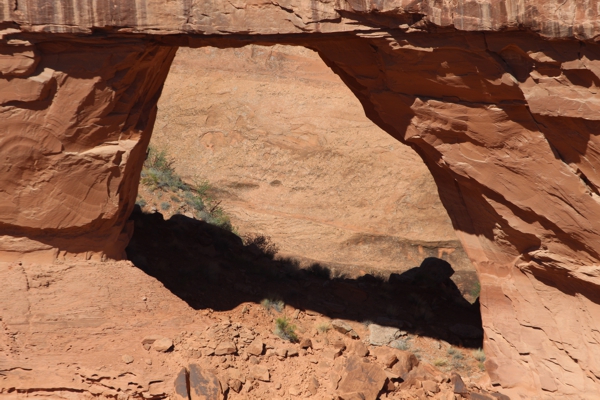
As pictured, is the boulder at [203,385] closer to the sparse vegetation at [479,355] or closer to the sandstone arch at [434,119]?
A: the sandstone arch at [434,119]

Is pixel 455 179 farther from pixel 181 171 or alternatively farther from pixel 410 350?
pixel 181 171

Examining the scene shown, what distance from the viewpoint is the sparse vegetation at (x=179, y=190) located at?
13375 mm

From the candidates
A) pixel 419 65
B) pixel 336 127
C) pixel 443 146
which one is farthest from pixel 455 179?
pixel 336 127

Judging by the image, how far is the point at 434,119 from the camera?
679cm

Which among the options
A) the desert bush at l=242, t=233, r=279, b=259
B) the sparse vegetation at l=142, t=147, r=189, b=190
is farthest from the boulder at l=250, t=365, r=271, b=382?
the sparse vegetation at l=142, t=147, r=189, b=190

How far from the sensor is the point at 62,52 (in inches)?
263

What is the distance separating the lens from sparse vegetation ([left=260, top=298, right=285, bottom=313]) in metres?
8.46

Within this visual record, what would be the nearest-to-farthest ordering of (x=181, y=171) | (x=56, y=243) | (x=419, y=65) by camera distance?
1. (x=419, y=65)
2. (x=56, y=243)
3. (x=181, y=171)

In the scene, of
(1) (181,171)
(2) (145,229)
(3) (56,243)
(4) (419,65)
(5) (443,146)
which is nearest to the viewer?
(4) (419,65)

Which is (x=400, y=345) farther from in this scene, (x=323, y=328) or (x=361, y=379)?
(x=361, y=379)

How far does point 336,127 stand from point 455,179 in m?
11.3

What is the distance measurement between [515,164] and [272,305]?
141 inches

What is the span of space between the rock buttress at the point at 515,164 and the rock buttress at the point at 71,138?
219 centimetres

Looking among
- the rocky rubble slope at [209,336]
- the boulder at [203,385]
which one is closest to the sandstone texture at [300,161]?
the rocky rubble slope at [209,336]
